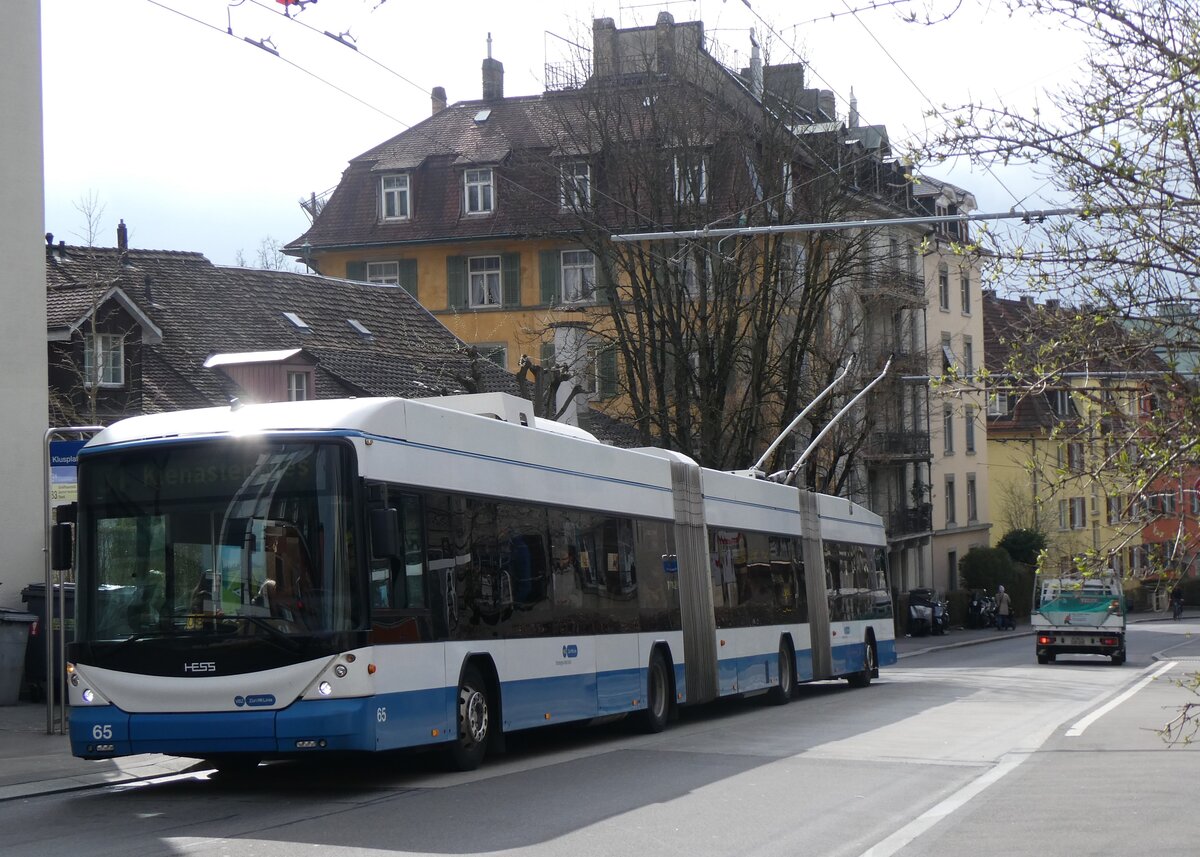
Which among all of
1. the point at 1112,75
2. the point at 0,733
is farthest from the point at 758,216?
the point at 1112,75

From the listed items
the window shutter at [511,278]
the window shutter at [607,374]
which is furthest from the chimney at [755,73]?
the window shutter at [511,278]

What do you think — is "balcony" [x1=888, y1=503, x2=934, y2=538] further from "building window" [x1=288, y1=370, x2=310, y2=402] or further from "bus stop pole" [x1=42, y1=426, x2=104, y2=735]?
"bus stop pole" [x1=42, y1=426, x2=104, y2=735]

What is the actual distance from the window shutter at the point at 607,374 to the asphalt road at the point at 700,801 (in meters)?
21.6

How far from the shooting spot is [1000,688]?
27.3 meters

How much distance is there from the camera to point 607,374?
133ft

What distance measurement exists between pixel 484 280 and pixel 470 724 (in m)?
40.6

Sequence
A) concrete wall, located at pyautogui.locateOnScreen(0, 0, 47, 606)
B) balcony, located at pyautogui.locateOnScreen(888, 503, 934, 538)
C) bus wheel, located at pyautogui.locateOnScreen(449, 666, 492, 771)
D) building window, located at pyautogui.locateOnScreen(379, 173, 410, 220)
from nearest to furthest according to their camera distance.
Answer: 1. bus wheel, located at pyautogui.locateOnScreen(449, 666, 492, 771)
2. concrete wall, located at pyautogui.locateOnScreen(0, 0, 47, 606)
3. building window, located at pyautogui.locateOnScreen(379, 173, 410, 220)
4. balcony, located at pyautogui.locateOnScreen(888, 503, 934, 538)

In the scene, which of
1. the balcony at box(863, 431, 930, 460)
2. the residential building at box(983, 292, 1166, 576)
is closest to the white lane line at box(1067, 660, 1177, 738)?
the residential building at box(983, 292, 1166, 576)

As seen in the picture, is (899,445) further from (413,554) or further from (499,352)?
(413,554)

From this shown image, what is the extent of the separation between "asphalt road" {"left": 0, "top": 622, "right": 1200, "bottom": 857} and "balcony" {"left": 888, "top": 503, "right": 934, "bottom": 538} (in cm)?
4046

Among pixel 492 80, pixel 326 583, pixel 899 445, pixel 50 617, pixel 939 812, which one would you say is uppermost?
pixel 492 80

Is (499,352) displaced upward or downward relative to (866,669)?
upward

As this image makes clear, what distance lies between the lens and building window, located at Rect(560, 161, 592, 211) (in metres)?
35.7

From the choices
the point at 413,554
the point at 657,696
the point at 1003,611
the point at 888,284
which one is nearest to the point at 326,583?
the point at 413,554
